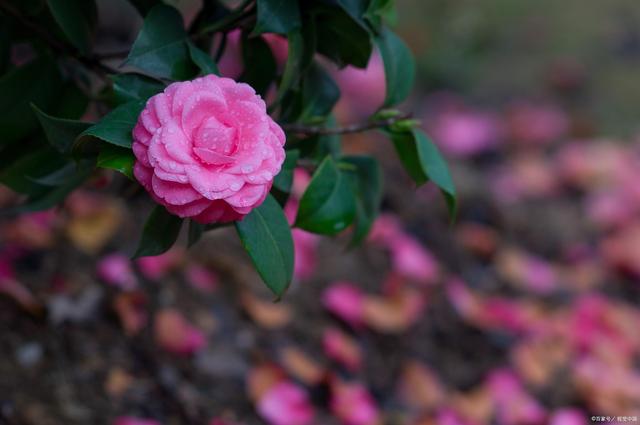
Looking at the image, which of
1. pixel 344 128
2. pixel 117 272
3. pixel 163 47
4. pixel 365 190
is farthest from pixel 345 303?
pixel 163 47

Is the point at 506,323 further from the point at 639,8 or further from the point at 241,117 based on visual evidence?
the point at 639,8

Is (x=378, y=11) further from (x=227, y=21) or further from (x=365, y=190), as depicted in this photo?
(x=365, y=190)

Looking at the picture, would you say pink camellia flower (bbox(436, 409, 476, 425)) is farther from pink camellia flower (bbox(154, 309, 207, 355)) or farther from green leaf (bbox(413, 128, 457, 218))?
green leaf (bbox(413, 128, 457, 218))

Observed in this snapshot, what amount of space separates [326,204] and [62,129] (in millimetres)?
365

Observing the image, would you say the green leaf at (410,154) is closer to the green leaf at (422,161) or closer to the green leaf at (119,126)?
Result: the green leaf at (422,161)

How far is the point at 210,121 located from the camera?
874 mm

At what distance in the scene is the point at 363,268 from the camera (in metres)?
2.24

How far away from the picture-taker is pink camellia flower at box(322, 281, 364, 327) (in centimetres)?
204

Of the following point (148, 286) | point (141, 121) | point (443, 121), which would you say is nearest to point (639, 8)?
point (443, 121)

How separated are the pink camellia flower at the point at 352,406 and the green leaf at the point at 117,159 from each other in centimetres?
106

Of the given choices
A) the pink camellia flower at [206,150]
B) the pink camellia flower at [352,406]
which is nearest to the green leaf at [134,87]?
the pink camellia flower at [206,150]

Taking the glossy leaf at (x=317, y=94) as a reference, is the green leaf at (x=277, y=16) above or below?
above

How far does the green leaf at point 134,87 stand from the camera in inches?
38.6

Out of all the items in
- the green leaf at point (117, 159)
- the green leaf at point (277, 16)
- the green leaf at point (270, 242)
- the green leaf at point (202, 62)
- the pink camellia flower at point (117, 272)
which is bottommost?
the pink camellia flower at point (117, 272)
